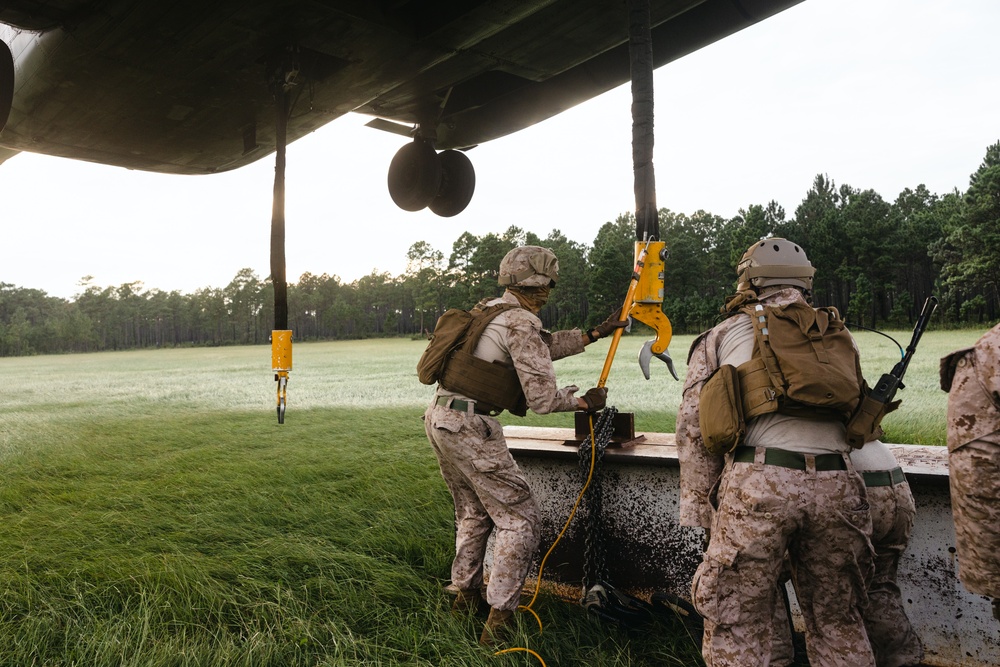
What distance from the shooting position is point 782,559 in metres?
2.37

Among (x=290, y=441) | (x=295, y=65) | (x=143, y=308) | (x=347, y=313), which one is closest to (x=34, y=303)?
(x=143, y=308)

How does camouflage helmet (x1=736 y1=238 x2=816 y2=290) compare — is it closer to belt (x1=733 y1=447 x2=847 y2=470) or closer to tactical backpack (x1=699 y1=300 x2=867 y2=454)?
tactical backpack (x1=699 y1=300 x2=867 y2=454)

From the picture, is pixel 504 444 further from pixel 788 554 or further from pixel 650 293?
pixel 788 554

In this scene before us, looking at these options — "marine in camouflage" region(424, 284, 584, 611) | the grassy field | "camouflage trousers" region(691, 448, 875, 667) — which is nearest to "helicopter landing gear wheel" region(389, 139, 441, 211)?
the grassy field

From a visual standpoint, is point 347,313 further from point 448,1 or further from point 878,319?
point 448,1

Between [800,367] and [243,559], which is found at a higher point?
[800,367]

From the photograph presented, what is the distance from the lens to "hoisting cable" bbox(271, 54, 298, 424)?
4.69m

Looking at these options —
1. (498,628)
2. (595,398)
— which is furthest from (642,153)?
(498,628)

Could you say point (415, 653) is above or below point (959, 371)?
below

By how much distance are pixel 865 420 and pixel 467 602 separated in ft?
7.70

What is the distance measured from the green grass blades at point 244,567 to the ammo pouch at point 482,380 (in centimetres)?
121

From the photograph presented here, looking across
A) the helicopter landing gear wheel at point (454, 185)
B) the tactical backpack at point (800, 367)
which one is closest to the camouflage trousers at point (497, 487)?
the tactical backpack at point (800, 367)

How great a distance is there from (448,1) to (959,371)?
13.3 feet

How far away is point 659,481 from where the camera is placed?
144 inches
